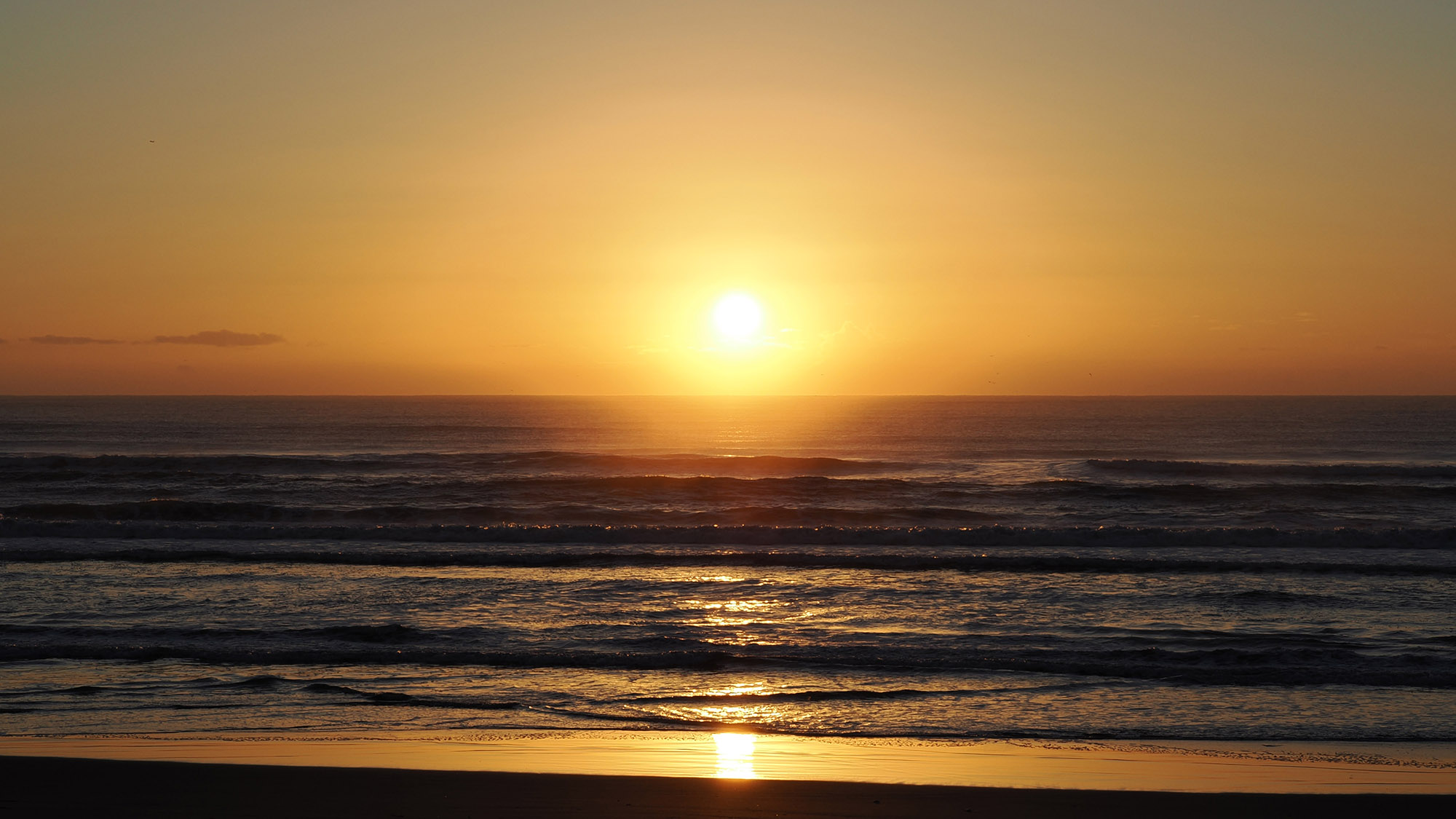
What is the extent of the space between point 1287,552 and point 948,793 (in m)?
16.0

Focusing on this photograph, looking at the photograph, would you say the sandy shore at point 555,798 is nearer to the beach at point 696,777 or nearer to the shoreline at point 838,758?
the beach at point 696,777

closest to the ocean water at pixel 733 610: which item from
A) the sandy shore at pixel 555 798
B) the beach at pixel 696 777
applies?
the beach at pixel 696 777

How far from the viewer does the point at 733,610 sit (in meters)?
12.8

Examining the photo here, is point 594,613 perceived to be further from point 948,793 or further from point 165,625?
point 948,793

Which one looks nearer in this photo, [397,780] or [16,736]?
[397,780]

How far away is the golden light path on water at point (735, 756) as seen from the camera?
6.65 m

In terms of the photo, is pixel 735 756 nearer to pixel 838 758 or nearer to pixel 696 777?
pixel 696 777

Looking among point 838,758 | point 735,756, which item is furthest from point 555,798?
point 838,758

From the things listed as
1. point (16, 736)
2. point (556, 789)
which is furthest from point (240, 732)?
point (556, 789)

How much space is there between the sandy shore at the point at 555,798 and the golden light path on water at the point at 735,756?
0.52 feet

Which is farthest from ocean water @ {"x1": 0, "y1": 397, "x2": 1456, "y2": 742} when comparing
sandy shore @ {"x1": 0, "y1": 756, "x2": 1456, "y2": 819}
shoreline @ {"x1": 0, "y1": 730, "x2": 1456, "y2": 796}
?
sandy shore @ {"x1": 0, "y1": 756, "x2": 1456, "y2": 819}

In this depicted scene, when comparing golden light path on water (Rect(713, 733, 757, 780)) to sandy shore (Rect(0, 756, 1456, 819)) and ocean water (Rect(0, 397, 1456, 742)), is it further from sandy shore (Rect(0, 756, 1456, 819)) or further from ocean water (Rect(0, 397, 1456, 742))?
ocean water (Rect(0, 397, 1456, 742))

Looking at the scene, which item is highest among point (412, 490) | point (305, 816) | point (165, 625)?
point (412, 490)

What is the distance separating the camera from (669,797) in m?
6.25
